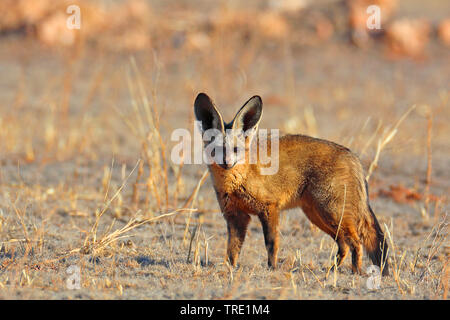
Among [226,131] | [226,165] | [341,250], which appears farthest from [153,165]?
[341,250]

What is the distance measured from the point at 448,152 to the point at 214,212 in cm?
520

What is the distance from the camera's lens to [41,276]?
15.0ft

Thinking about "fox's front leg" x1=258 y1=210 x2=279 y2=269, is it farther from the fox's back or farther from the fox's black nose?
the fox's black nose

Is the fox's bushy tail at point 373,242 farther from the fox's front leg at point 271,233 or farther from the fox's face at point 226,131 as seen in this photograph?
the fox's face at point 226,131

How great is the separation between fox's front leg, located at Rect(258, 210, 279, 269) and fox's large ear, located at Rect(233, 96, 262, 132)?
28.7 inches

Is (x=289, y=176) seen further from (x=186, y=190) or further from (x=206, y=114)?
(x=186, y=190)

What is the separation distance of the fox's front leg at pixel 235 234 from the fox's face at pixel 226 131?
20.3 inches

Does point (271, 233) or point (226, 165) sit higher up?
point (226, 165)

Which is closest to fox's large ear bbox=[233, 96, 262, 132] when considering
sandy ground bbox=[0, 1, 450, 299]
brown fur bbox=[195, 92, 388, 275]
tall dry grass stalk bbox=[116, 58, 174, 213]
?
brown fur bbox=[195, 92, 388, 275]

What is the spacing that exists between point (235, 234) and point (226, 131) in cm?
90

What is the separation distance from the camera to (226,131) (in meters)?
4.91
